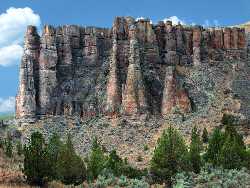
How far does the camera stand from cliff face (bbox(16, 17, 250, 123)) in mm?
112188

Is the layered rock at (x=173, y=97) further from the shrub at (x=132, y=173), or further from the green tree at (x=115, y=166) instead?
the shrub at (x=132, y=173)

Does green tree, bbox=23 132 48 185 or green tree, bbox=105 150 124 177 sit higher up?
green tree, bbox=23 132 48 185

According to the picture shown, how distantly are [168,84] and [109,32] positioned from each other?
19396 millimetres

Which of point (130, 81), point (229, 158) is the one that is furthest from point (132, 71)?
point (229, 158)

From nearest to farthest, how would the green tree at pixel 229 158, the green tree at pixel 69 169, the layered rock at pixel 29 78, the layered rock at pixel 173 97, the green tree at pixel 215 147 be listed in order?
1. the green tree at pixel 69 169
2. the green tree at pixel 229 158
3. the green tree at pixel 215 147
4. the layered rock at pixel 173 97
5. the layered rock at pixel 29 78

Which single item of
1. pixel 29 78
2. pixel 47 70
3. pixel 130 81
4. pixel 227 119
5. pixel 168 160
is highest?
pixel 47 70

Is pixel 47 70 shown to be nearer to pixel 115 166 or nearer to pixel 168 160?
pixel 115 166

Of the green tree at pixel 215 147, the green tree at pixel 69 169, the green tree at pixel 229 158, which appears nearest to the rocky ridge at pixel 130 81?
the green tree at pixel 215 147

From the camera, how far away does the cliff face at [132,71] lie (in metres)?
112

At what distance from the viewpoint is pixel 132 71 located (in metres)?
113

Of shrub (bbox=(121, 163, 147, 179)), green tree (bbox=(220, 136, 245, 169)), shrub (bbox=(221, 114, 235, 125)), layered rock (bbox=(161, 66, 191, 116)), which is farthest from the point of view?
layered rock (bbox=(161, 66, 191, 116))

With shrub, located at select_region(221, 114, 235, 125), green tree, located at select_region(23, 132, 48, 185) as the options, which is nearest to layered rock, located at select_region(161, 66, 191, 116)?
shrub, located at select_region(221, 114, 235, 125)

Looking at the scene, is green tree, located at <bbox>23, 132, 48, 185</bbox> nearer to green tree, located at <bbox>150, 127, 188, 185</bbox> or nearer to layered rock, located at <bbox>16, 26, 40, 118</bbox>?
green tree, located at <bbox>150, 127, 188, 185</bbox>

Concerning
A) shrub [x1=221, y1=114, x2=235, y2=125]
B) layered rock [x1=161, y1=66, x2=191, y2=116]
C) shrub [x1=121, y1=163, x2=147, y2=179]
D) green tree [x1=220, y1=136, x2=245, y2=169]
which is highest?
layered rock [x1=161, y1=66, x2=191, y2=116]
